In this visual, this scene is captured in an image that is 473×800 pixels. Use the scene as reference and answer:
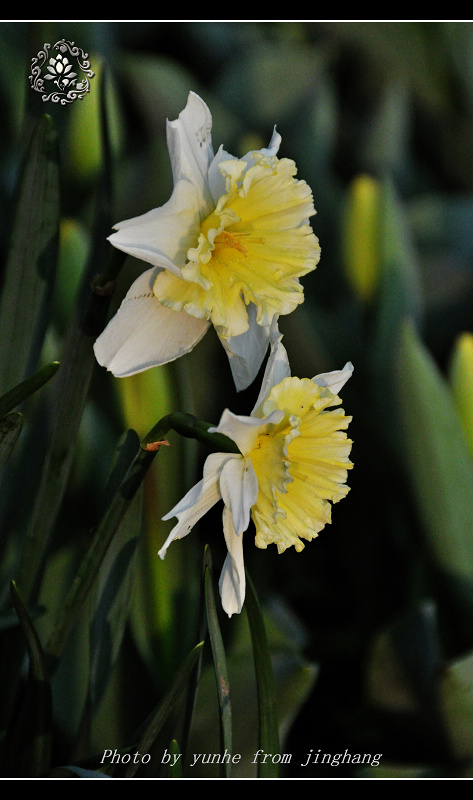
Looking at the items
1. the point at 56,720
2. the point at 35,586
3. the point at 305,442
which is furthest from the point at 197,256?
the point at 56,720

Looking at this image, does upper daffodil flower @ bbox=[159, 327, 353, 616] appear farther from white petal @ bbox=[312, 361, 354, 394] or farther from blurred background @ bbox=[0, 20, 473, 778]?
blurred background @ bbox=[0, 20, 473, 778]

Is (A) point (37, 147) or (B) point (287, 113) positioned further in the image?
(B) point (287, 113)

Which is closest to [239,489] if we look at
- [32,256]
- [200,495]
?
[200,495]

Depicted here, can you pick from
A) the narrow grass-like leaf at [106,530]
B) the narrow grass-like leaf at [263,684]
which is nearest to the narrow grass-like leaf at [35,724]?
the narrow grass-like leaf at [106,530]

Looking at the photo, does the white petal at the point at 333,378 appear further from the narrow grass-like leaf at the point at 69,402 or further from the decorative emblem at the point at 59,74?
the decorative emblem at the point at 59,74

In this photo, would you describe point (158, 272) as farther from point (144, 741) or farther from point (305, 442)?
point (144, 741)
